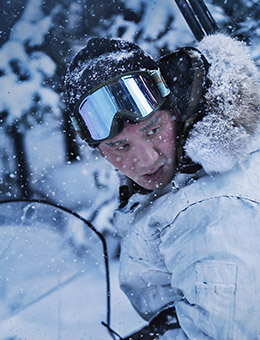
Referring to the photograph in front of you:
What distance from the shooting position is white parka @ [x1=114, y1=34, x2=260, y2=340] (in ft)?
2.74

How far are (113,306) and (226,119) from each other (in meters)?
1.25

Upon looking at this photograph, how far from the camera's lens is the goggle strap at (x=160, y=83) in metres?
1.10

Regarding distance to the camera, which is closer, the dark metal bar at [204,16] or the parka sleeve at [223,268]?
the parka sleeve at [223,268]

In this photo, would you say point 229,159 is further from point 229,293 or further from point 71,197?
point 71,197

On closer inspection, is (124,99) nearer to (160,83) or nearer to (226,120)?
(160,83)

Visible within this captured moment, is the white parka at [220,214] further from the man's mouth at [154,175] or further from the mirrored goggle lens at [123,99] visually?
the mirrored goggle lens at [123,99]

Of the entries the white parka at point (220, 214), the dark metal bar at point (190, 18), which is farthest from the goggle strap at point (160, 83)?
the dark metal bar at point (190, 18)

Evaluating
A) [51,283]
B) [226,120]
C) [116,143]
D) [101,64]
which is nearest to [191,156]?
[226,120]

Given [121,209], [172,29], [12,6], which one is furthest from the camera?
[172,29]

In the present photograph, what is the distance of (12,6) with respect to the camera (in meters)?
1.58

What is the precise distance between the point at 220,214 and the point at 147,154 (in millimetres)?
286

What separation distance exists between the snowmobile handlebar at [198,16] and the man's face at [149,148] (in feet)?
2.44

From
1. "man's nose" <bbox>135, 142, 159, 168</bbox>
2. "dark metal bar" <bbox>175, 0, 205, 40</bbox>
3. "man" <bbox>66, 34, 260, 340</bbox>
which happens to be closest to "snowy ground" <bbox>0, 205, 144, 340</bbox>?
"man" <bbox>66, 34, 260, 340</bbox>

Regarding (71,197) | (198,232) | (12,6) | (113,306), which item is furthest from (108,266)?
(12,6)
